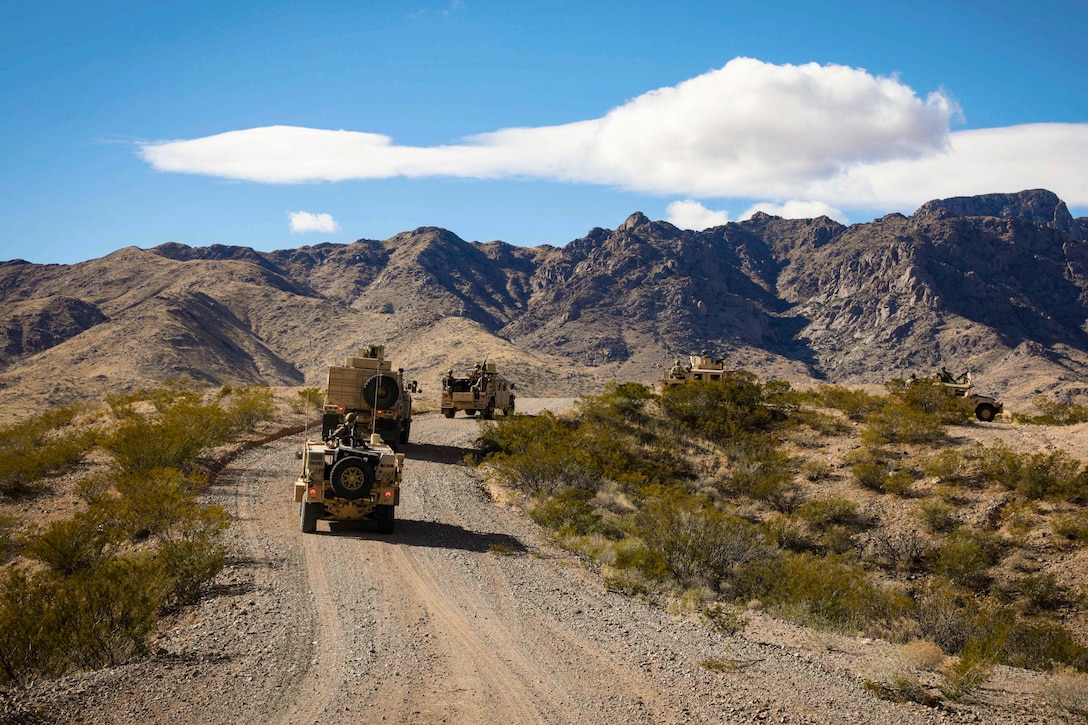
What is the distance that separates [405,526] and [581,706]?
8142 mm

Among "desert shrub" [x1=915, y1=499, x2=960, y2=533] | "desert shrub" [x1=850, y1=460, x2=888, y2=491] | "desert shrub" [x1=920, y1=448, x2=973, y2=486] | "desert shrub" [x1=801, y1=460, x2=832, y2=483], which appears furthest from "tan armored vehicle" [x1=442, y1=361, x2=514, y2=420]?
"desert shrub" [x1=915, y1=499, x2=960, y2=533]

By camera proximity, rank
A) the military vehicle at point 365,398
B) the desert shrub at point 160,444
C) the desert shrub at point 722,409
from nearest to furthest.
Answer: the desert shrub at point 160,444 → the military vehicle at point 365,398 → the desert shrub at point 722,409

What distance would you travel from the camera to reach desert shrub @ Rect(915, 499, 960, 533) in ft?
68.1

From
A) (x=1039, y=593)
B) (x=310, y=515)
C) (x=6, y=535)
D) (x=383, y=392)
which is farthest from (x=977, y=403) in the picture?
(x=6, y=535)

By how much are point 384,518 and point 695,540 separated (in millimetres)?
6405

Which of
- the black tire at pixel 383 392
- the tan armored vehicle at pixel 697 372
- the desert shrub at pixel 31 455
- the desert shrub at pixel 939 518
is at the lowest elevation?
the desert shrub at pixel 939 518

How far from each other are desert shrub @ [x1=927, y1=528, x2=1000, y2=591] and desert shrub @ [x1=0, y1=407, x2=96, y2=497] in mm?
22698

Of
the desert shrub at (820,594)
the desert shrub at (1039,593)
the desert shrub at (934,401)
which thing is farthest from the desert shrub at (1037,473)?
the desert shrub at (820,594)

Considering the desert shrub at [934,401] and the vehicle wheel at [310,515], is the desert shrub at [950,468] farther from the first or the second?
the vehicle wheel at [310,515]

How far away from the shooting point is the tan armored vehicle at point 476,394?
3316 cm

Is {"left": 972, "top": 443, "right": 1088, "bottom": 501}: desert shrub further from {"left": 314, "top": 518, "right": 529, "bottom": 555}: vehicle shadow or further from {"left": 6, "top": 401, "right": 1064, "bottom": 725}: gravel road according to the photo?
{"left": 314, "top": 518, "right": 529, "bottom": 555}: vehicle shadow

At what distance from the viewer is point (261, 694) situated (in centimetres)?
781

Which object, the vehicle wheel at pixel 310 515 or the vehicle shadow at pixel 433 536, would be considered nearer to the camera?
the vehicle wheel at pixel 310 515

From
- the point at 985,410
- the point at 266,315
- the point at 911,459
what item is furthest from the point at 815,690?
the point at 266,315
